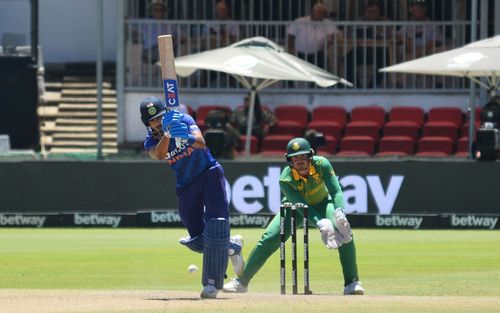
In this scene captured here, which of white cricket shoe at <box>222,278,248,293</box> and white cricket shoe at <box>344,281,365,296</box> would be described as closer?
white cricket shoe at <box>344,281,365,296</box>

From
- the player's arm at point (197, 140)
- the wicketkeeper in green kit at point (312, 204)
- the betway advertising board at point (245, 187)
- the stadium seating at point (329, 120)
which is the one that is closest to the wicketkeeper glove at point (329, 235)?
the wicketkeeper in green kit at point (312, 204)

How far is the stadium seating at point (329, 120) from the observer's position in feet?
78.2

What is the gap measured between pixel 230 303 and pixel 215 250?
2.34 feet

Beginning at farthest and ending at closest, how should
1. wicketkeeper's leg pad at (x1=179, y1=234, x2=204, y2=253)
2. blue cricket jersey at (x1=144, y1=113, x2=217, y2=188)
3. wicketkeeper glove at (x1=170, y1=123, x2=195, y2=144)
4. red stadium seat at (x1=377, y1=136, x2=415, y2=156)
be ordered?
red stadium seat at (x1=377, y1=136, x2=415, y2=156) → wicketkeeper's leg pad at (x1=179, y1=234, x2=204, y2=253) → blue cricket jersey at (x1=144, y1=113, x2=217, y2=188) → wicketkeeper glove at (x1=170, y1=123, x2=195, y2=144)

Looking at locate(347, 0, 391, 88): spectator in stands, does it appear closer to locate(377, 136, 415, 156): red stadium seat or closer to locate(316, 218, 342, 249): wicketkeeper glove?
locate(377, 136, 415, 156): red stadium seat

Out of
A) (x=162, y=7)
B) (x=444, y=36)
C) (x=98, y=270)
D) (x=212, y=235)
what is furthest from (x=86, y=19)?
(x=212, y=235)

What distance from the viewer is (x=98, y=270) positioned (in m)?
14.5

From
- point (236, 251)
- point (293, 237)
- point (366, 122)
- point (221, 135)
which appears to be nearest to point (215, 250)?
point (236, 251)

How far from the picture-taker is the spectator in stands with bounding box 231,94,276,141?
2362cm

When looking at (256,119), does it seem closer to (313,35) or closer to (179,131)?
(313,35)

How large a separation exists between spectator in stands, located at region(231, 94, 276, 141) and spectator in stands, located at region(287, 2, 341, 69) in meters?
1.43

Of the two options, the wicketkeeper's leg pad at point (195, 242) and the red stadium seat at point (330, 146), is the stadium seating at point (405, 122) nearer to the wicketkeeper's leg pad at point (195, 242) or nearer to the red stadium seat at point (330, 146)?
the red stadium seat at point (330, 146)

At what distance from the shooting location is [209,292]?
438 inches

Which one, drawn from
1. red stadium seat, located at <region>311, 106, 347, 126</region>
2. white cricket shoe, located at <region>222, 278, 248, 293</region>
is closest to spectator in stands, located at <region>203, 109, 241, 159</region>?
red stadium seat, located at <region>311, 106, 347, 126</region>
